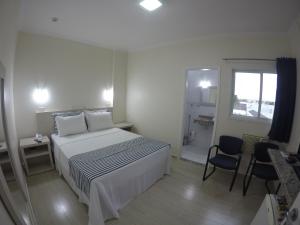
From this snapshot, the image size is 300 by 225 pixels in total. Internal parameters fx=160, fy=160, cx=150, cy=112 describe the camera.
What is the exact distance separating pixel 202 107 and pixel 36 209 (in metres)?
4.10

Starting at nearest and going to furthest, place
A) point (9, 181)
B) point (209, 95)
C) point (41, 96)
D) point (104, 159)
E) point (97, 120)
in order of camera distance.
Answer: point (9, 181) < point (104, 159) < point (41, 96) < point (97, 120) < point (209, 95)

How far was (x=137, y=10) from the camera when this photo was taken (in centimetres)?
209

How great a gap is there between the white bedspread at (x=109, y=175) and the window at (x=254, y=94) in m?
1.66

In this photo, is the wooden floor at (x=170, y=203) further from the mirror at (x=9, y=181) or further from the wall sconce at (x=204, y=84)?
the wall sconce at (x=204, y=84)

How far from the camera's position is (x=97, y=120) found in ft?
11.5

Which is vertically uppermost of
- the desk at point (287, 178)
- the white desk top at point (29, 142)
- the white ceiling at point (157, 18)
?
the white ceiling at point (157, 18)

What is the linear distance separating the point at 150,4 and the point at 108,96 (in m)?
2.67

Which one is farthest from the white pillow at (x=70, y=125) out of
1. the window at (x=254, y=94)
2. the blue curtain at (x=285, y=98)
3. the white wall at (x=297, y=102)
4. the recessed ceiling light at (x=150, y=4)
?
the white wall at (x=297, y=102)

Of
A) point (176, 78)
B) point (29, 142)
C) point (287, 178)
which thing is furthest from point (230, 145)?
point (29, 142)

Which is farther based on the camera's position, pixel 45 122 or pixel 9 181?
pixel 45 122

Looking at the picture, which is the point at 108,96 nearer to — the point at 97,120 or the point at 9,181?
the point at 97,120

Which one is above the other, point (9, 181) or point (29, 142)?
point (9, 181)

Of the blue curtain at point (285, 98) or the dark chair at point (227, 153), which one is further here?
the dark chair at point (227, 153)

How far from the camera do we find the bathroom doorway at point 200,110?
14.2 ft
